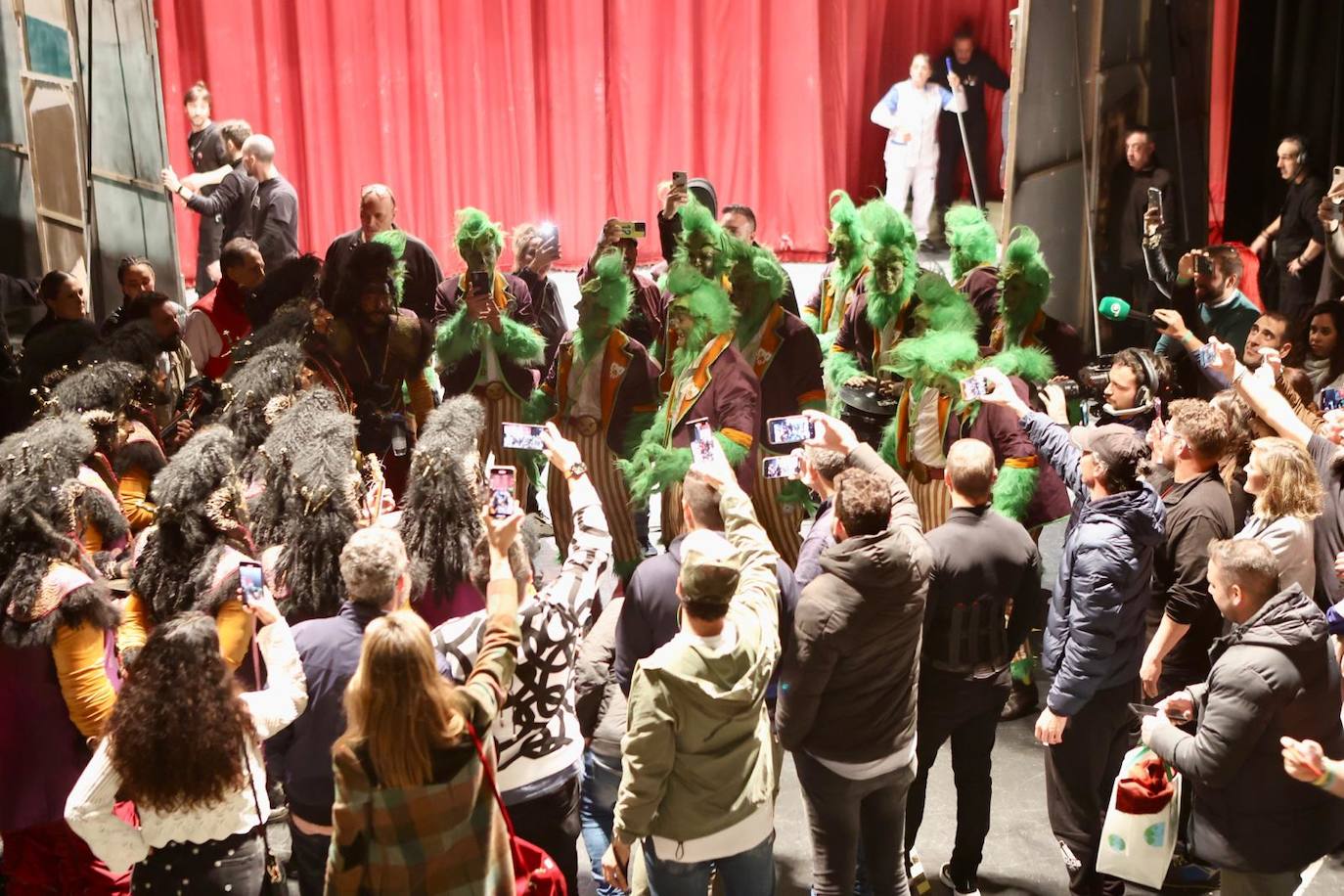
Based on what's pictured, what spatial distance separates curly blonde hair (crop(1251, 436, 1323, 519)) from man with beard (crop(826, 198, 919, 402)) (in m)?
2.04

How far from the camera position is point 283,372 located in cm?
495

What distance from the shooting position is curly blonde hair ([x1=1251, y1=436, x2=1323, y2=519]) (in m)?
3.89

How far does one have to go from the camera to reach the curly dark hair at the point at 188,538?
342 cm

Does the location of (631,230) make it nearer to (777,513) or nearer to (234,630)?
(777,513)

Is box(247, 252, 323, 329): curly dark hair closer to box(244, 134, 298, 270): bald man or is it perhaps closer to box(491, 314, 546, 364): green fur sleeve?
box(491, 314, 546, 364): green fur sleeve

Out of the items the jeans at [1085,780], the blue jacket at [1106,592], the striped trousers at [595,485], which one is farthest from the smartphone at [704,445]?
the striped trousers at [595,485]

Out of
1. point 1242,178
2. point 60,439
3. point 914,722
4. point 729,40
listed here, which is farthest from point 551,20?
point 914,722

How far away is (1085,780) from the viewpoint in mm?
3838

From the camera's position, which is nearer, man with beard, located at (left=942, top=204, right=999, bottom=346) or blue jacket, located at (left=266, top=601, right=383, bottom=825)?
blue jacket, located at (left=266, top=601, right=383, bottom=825)

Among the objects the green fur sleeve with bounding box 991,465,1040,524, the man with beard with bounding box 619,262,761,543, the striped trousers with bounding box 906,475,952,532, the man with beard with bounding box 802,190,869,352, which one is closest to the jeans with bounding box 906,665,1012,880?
the green fur sleeve with bounding box 991,465,1040,524

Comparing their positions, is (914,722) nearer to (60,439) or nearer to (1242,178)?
(60,439)

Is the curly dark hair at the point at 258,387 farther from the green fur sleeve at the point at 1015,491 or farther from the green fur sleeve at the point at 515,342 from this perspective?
the green fur sleeve at the point at 1015,491

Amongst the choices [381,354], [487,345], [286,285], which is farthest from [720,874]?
[286,285]

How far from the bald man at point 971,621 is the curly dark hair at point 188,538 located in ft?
6.57
